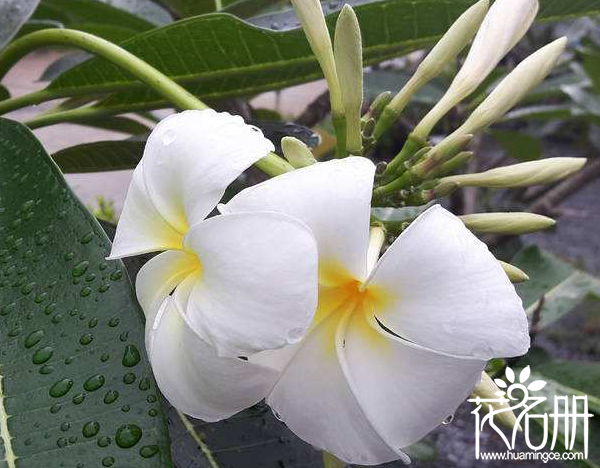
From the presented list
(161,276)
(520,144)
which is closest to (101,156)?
(161,276)

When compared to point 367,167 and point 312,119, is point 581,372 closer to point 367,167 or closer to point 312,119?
point 312,119

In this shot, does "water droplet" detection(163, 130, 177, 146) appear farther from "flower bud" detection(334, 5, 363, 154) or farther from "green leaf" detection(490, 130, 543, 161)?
"green leaf" detection(490, 130, 543, 161)

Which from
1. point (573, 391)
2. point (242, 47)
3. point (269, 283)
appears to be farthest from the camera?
point (573, 391)

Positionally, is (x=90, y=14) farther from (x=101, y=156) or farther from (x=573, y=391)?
(x=573, y=391)

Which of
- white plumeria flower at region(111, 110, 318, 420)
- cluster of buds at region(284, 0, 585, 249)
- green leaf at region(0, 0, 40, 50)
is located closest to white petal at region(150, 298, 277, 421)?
white plumeria flower at region(111, 110, 318, 420)

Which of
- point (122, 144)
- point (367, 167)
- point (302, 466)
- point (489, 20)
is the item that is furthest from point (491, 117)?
point (122, 144)

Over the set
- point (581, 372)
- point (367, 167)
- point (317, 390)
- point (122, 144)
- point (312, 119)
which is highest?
point (367, 167)
